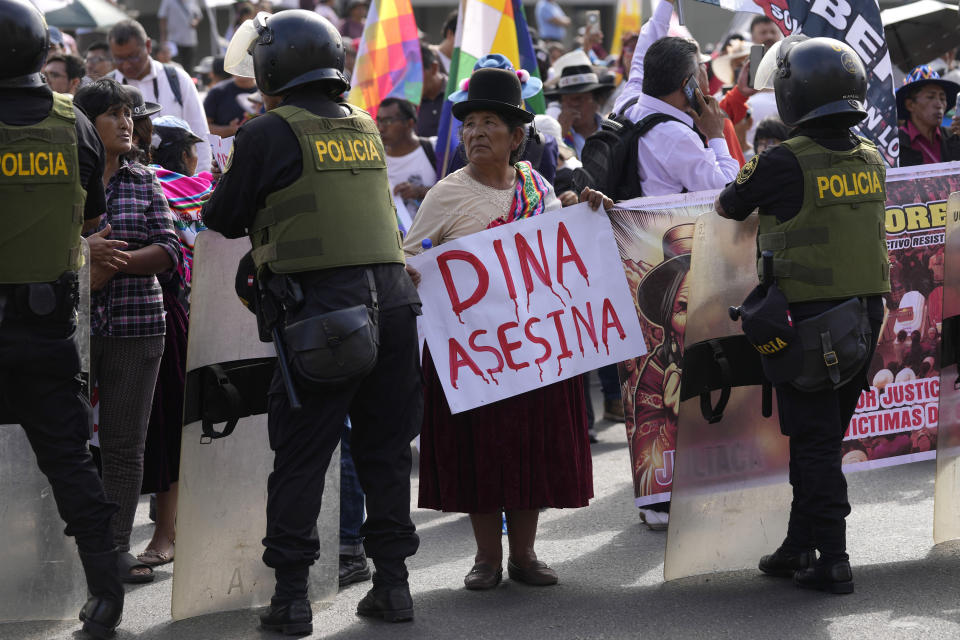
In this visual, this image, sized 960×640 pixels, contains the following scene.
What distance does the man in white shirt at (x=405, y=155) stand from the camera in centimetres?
798

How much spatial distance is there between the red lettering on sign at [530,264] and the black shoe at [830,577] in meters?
1.37

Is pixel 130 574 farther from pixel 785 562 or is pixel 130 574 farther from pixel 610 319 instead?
pixel 785 562

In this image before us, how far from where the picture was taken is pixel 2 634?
4434mm

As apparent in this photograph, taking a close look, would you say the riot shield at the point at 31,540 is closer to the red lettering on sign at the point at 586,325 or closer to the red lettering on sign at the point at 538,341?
the red lettering on sign at the point at 538,341

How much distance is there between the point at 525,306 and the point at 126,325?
161 centimetres

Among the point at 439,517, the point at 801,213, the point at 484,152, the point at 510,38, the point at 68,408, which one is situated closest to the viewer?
the point at 68,408

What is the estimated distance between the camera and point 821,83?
4.55m

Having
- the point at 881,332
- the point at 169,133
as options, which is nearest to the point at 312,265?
the point at 169,133

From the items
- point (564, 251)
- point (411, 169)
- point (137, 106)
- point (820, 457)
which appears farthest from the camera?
A: point (411, 169)

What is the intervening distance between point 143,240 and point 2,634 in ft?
5.28

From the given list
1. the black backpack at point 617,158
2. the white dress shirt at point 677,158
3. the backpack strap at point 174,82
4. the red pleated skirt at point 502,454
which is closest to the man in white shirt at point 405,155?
the backpack strap at point 174,82

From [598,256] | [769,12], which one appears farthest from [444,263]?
[769,12]

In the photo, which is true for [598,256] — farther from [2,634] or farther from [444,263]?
[2,634]

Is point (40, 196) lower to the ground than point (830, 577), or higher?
higher
